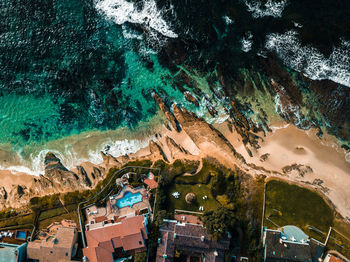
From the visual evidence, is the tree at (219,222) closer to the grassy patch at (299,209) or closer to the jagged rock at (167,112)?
the grassy patch at (299,209)

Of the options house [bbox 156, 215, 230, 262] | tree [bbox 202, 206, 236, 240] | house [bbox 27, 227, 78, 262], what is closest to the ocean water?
house [bbox 27, 227, 78, 262]

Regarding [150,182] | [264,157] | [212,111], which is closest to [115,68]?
[212,111]

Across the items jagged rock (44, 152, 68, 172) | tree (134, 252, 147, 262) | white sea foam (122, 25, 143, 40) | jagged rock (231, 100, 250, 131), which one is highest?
white sea foam (122, 25, 143, 40)

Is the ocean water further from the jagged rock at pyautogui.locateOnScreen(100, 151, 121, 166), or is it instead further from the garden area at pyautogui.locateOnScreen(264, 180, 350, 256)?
the garden area at pyautogui.locateOnScreen(264, 180, 350, 256)

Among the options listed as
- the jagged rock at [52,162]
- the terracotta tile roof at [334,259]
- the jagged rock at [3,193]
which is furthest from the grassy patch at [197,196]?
the jagged rock at [3,193]

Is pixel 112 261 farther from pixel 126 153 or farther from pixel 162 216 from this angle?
pixel 126 153

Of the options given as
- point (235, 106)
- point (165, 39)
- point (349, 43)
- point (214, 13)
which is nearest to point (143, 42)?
point (165, 39)

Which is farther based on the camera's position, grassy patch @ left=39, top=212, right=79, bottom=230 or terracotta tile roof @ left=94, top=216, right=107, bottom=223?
grassy patch @ left=39, top=212, right=79, bottom=230
